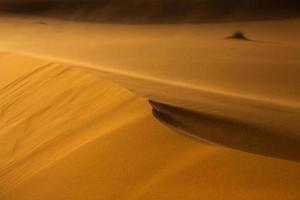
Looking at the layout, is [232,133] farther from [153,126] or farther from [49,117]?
[49,117]

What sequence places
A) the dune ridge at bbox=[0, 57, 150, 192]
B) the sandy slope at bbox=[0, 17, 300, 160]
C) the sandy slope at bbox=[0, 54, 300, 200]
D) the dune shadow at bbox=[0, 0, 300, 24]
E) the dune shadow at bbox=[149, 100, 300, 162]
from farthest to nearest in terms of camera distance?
1. the dune shadow at bbox=[0, 0, 300, 24]
2. the sandy slope at bbox=[0, 17, 300, 160]
3. the dune ridge at bbox=[0, 57, 150, 192]
4. the dune shadow at bbox=[149, 100, 300, 162]
5. the sandy slope at bbox=[0, 54, 300, 200]

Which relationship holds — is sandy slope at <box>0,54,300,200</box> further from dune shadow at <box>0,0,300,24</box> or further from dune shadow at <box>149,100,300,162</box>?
dune shadow at <box>0,0,300,24</box>

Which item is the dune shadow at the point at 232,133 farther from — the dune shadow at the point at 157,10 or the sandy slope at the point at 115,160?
the dune shadow at the point at 157,10

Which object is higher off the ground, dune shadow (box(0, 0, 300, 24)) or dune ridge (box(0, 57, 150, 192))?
dune shadow (box(0, 0, 300, 24))

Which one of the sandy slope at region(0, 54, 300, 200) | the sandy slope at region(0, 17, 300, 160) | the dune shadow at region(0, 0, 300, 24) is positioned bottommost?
the sandy slope at region(0, 54, 300, 200)

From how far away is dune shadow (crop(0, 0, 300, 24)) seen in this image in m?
8.81

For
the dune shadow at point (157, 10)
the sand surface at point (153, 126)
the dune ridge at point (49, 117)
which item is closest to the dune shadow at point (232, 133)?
the sand surface at point (153, 126)

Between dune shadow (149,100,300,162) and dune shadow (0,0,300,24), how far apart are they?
20.9 ft

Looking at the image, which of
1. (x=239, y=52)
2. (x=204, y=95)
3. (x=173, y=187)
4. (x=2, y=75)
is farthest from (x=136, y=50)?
(x=173, y=187)

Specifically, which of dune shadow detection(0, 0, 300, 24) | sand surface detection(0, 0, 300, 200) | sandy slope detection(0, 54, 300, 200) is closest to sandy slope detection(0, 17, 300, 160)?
sand surface detection(0, 0, 300, 200)

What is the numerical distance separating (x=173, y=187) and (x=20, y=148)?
3.33ft

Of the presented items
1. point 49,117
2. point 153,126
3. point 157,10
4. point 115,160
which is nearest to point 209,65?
point 49,117

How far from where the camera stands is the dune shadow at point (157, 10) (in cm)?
881

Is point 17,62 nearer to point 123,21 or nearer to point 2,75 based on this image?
point 2,75
